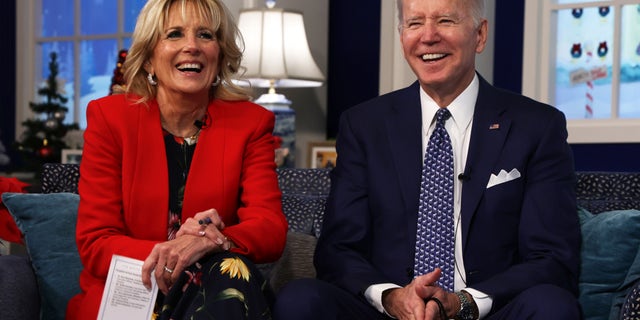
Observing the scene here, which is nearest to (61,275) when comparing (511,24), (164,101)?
(164,101)

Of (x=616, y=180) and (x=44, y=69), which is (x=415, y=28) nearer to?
(x=616, y=180)

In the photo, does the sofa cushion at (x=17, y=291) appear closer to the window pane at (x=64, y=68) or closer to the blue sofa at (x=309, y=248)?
the blue sofa at (x=309, y=248)

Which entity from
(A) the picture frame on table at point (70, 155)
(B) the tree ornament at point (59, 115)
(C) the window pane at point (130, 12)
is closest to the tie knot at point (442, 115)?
(A) the picture frame on table at point (70, 155)

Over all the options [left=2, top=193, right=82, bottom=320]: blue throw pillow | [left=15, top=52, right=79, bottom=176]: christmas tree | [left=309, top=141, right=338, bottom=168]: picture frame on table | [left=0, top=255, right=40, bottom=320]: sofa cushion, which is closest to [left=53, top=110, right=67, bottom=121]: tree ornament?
[left=15, top=52, right=79, bottom=176]: christmas tree

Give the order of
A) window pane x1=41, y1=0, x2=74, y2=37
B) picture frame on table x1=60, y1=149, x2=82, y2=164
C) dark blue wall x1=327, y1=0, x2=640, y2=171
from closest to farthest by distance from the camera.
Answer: dark blue wall x1=327, y1=0, x2=640, y2=171 < picture frame on table x1=60, y1=149, x2=82, y2=164 < window pane x1=41, y1=0, x2=74, y2=37

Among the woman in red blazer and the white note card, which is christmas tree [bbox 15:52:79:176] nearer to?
the woman in red blazer

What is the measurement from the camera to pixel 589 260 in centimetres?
231

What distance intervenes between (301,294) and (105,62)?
4.75 m

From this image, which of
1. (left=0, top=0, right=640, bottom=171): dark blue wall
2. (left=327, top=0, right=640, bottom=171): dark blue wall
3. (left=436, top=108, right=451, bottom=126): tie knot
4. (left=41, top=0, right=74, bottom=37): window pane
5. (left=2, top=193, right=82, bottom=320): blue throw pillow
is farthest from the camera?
(left=41, top=0, right=74, bottom=37): window pane

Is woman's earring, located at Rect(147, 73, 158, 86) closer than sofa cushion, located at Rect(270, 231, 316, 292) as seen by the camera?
Yes

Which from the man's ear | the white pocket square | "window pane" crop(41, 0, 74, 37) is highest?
"window pane" crop(41, 0, 74, 37)

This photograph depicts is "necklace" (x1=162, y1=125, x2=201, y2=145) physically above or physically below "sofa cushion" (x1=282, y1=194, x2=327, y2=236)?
above

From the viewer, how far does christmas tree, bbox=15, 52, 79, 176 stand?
19.8ft

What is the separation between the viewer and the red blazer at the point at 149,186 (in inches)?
91.0
